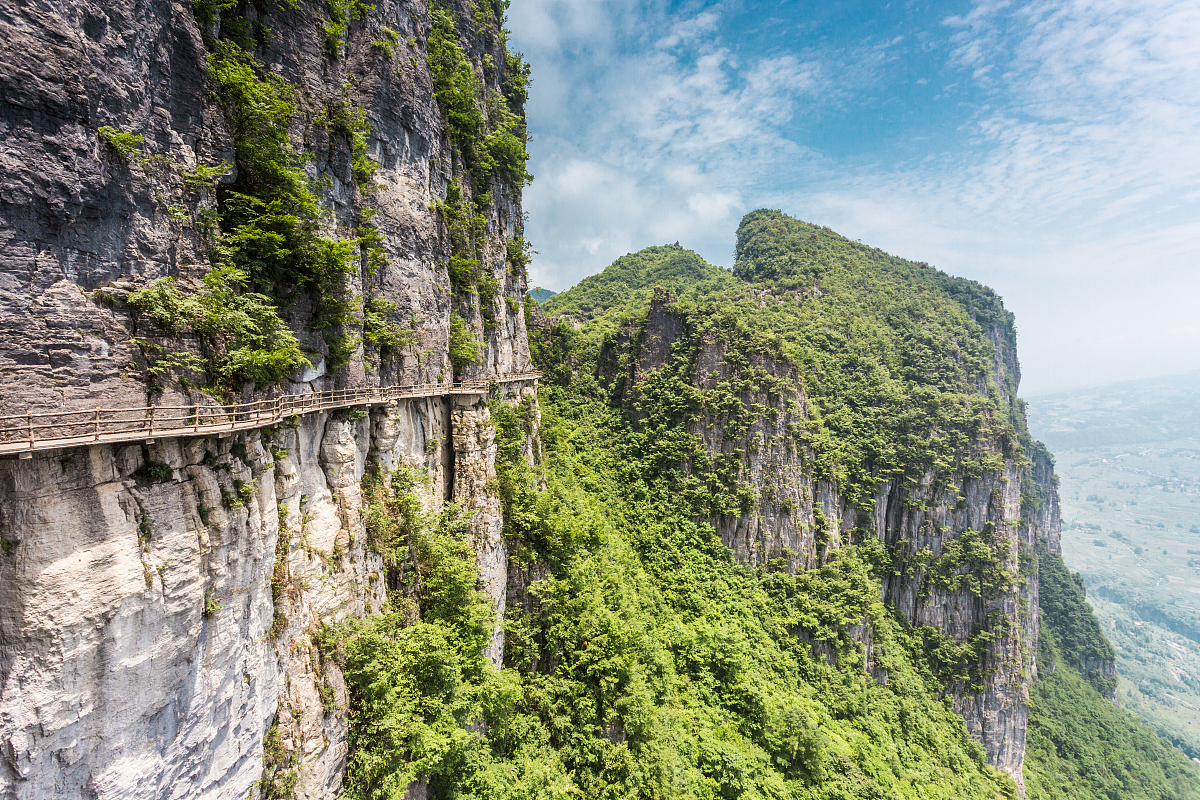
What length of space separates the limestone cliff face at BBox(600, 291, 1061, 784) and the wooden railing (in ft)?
119

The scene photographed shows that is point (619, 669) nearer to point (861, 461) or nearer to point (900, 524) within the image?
point (861, 461)

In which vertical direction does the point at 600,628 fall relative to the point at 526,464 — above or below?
below

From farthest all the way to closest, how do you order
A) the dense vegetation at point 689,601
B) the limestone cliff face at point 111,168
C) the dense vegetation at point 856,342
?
the dense vegetation at point 856,342
the dense vegetation at point 689,601
the limestone cliff face at point 111,168

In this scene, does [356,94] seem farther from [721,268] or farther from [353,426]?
[721,268]

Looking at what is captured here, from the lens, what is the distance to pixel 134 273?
1005 cm

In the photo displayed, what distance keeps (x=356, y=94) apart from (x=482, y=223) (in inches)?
418

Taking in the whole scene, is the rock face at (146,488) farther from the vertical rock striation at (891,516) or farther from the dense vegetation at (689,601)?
the vertical rock striation at (891,516)

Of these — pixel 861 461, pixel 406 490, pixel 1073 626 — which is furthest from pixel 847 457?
pixel 1073 626

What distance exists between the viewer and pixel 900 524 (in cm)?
4675

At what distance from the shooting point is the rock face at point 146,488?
7.98 m

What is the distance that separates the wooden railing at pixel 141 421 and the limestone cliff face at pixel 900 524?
36.3m

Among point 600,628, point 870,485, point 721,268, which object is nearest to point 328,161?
point 600,628

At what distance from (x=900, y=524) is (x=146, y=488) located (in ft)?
191

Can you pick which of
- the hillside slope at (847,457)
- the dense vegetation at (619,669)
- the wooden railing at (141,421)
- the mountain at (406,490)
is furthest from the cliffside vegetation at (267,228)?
the hillside slope at (847,457)
